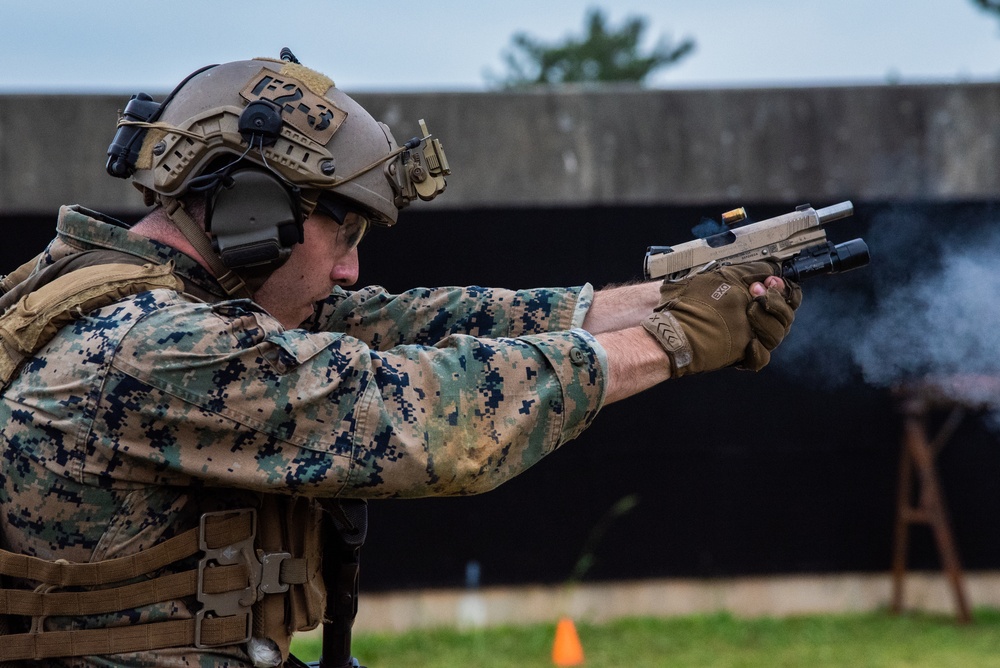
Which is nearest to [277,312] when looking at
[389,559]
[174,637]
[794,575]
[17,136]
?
[174,637]

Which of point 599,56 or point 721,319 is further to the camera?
point 599,56

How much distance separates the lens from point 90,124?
20.3 feet

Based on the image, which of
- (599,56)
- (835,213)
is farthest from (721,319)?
(599,56)

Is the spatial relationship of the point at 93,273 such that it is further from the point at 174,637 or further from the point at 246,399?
the point at 174,637

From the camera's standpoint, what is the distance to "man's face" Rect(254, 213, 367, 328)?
8.15ft

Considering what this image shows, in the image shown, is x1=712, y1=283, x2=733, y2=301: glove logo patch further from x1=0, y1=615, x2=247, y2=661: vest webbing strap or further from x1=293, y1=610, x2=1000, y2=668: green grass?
x1=293, y1=610, x2=1000, y2=668: green grass

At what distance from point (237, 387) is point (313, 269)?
507 mm

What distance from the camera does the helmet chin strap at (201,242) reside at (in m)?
2.41

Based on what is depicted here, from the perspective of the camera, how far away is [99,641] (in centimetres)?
218

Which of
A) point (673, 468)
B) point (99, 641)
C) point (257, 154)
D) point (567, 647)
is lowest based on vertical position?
point (567, 647)

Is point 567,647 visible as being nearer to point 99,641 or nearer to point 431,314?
point 431,314

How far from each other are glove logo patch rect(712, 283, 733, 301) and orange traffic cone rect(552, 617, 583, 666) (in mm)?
3638

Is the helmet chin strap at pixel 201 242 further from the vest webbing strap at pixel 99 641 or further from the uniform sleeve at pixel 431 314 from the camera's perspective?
the vest webbing strap at pixel 99 641

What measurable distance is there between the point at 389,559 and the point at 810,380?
271 cm
